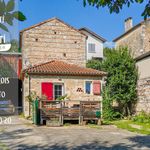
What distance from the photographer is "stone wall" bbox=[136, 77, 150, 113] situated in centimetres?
2170

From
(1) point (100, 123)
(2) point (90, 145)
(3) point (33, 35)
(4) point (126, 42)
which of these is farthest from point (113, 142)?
(4) point (126, 42)

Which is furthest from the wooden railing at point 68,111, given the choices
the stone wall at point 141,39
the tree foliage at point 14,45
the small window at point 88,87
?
the tree foliage at point 14,45

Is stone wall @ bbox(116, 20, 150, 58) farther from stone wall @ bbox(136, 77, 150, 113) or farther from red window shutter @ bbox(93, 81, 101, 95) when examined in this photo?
stone wall @ bbox(136, 77, 150, 113)

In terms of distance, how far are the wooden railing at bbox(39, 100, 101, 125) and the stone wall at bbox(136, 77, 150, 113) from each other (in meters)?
3.74

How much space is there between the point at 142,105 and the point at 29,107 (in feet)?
24.3

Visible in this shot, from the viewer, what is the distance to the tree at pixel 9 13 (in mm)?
1734

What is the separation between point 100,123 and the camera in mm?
19344

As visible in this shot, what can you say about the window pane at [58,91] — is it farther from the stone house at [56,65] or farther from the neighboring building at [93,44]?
the neighboring building at [93,44]

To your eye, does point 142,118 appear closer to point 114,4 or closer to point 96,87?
point 96,87

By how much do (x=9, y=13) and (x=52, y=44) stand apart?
2696 cm

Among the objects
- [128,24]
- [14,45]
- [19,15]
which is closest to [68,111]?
[14,45]

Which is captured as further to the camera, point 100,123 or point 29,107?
point 29,107

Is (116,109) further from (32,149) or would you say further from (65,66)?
(32,149)

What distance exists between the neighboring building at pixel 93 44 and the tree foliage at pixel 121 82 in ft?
72.0
